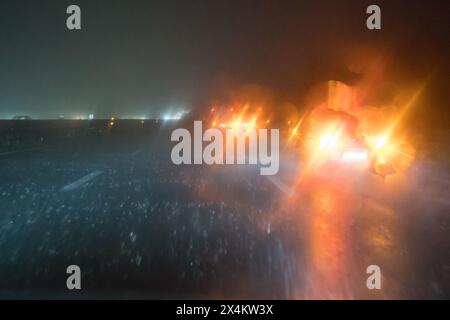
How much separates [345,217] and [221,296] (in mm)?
4003

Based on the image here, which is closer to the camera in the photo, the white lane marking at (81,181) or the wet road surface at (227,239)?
the wet road surface at (227,239)

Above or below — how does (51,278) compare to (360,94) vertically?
below

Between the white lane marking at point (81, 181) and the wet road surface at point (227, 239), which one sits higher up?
the white lane marking at point (81, 181)

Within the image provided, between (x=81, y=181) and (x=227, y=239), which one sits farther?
(x=81, y=181)

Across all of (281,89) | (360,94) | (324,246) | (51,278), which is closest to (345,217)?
A: (324,246)

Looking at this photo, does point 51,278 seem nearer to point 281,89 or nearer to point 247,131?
point 247,131

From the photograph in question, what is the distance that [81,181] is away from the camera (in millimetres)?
11711

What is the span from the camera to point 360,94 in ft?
77.0

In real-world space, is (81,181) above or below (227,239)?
above

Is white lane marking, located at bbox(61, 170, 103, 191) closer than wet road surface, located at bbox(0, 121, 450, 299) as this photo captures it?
No

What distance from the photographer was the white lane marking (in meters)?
10.5

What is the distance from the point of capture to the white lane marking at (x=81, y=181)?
1054cm

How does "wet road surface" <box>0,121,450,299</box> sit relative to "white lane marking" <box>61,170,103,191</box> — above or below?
below
